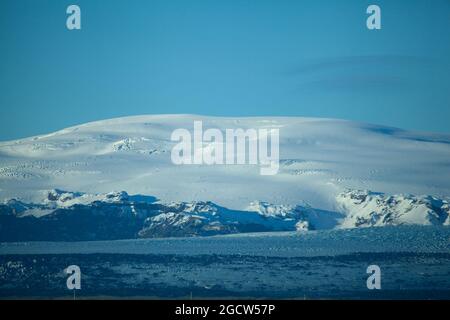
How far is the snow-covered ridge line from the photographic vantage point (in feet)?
141

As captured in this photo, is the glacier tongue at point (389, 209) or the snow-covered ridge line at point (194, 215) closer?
the glacier tongue at point (389, 209)

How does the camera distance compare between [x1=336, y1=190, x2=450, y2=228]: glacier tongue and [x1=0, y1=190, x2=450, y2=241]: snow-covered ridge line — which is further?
[x1=0, y1=190, x2=450, y2=241]: snow-covered ridge line

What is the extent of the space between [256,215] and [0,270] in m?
24.5

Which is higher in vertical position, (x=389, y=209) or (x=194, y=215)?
(x=389, y=209)

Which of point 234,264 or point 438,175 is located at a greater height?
point 438,175

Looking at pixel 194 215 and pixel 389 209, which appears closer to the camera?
pixel 389 209

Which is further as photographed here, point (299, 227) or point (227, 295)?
point (299, 227)

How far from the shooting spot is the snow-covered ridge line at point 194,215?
4312 cm

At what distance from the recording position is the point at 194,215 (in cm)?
4856

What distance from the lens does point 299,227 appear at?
148 feet
